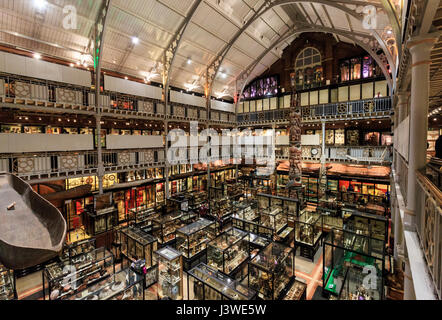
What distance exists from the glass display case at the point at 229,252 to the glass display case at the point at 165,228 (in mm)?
2873

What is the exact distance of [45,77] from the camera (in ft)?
33.6

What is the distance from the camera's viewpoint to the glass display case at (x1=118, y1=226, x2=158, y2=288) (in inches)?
299

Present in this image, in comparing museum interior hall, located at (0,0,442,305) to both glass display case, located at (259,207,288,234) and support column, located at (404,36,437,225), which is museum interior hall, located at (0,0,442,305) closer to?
support column, located at (404,36,437,225)

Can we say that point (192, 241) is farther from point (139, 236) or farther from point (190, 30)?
point (190, 30)

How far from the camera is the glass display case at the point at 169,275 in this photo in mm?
7109

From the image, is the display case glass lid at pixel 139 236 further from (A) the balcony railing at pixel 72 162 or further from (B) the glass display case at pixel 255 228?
(A) the balcony railing at pixel 72 162

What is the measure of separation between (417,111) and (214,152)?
17.8 m

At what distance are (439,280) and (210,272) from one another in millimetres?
5430

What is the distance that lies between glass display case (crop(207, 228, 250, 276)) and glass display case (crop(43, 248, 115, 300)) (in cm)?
375

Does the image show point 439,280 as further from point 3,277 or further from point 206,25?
point 206,25

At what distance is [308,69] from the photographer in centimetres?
2048

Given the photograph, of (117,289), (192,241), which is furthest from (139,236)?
(117,289)
